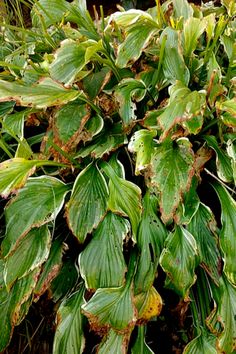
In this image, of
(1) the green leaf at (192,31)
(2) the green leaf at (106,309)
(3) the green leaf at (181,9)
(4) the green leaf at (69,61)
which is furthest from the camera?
(3) the green leaf at (181,9)

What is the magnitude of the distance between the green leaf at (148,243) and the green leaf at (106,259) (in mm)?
59

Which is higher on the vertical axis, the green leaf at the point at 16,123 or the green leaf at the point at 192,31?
the green leaf at the point at 192,31

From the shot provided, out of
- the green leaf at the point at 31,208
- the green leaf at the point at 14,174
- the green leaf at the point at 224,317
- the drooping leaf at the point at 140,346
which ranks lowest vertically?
the drooping leaf at the point at 140,346

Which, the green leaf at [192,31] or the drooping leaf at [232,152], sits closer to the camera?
the drooping leaf at [232,152]

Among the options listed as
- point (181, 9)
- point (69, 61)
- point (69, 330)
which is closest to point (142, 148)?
point (69, 61)

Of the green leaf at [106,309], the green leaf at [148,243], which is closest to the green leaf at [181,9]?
the green leaf at [148,243]

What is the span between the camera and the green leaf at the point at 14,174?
3.52 feet

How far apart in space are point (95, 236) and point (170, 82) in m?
0.47

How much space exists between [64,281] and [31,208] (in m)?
0.21

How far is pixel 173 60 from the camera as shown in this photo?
1.34m

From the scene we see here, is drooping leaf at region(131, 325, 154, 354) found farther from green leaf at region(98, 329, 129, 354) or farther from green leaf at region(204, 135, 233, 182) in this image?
green leaf at region(204, 135, 233, 182)

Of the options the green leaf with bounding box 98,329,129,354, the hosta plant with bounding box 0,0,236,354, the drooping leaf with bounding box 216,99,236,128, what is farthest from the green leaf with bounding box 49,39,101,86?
the green leaf with bounding box 98,329,129,354

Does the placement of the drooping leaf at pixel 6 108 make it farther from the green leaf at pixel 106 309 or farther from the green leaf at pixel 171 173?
the green leaf at pixel 106 309

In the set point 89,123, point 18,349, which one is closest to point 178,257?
point 89,123
